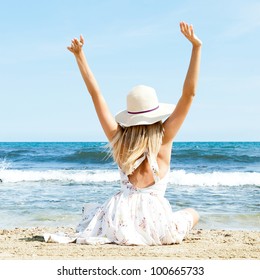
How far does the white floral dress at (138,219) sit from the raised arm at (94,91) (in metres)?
0.40

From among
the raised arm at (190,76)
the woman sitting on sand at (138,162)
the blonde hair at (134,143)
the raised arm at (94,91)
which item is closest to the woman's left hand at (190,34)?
the raised arm at (190,76)

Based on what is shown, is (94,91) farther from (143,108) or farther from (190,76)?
(190,76)

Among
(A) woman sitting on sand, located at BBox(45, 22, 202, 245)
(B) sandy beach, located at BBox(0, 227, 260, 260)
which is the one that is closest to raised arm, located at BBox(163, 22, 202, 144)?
(A) woman sitting on sand, located at BBox(45, 22, 202, 245)

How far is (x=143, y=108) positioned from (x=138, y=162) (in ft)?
1.56

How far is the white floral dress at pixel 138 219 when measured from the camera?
4156mm

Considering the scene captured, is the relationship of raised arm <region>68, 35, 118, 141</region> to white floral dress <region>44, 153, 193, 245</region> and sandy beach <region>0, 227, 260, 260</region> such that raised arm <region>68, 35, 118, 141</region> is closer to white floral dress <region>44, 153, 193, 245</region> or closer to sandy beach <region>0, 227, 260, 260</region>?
white floral dress <region>44, 153, 193, 245</region>

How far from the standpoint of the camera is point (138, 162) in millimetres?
4090

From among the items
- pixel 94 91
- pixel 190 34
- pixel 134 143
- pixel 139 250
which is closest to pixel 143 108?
pixel 134 143

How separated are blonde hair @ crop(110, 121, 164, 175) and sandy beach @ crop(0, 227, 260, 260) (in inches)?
27.9

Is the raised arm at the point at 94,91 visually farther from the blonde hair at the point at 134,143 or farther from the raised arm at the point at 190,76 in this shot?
the raised arm at the point at 190,76

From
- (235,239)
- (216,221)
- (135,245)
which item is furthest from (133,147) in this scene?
(216,221)

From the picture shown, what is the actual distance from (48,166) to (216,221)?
54.1ft

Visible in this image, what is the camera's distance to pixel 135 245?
4156 millimetres
